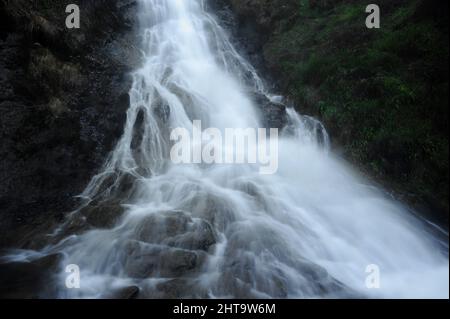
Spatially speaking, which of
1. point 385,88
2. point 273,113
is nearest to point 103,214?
point 273,113

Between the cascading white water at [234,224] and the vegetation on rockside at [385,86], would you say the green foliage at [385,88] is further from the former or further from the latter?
the cascading white water at [234,224]

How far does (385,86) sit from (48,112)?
942 centimetres

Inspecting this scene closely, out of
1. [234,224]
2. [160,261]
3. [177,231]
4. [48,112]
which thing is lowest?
[160,261]

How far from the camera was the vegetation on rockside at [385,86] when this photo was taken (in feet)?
27.1

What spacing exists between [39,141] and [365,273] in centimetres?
830

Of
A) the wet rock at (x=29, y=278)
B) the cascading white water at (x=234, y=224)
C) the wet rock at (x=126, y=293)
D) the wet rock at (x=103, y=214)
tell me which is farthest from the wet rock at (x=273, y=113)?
the wet rock at (x=29, y=278)

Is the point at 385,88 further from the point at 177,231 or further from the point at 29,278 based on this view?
the point at 29,278

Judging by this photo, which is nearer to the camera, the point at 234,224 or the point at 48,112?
the point at 234,224

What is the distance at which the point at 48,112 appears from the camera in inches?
359

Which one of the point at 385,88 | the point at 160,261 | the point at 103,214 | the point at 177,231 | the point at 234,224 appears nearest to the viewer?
the point at 160,261

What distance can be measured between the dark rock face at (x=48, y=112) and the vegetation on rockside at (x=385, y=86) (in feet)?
21.5

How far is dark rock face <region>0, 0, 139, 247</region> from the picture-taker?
320 inches

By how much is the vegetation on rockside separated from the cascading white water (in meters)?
0.76

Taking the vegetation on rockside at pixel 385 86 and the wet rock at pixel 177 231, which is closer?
the wet rock at pixel 177 231
